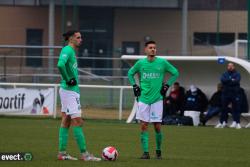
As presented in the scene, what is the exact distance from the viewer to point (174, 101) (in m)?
25.7

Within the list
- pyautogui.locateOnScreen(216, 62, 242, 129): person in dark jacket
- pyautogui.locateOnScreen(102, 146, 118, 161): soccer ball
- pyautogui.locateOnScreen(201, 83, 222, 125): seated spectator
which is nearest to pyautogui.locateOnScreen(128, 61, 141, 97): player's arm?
pyautogui.locateOnScreen(102, 146, 118, 161): soccer ball

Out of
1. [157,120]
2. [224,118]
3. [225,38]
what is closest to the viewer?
[157,120]

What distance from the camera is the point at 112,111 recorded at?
2909 cm

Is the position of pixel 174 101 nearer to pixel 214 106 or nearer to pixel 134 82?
pixel 214 106

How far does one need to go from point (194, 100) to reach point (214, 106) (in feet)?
2.30

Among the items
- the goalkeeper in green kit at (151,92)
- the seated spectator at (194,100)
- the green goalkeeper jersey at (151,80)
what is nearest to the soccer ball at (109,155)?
the goalkeeper in green kit at (151,92)

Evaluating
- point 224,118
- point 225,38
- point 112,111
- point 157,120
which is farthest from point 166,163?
point 225,38

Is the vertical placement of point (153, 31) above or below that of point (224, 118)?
above

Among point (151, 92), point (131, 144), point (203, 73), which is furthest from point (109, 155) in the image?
point (203, 73)

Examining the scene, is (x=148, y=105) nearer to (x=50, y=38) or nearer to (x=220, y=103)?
(x=220, y=103)

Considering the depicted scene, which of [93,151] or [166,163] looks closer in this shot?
[166,163]

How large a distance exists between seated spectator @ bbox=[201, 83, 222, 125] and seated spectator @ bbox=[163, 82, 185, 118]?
2.87 feet

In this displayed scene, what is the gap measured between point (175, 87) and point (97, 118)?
11.0ft

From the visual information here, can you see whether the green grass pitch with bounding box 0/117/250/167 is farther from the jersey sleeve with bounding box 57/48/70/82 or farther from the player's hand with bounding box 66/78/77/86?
the jersey sleeve with bounding box 57/48/70/82
